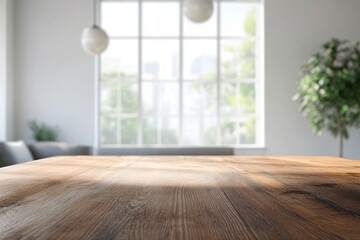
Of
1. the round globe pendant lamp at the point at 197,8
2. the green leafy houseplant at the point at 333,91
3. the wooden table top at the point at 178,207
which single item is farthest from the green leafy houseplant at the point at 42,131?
the wooden table top at the point at 178,207

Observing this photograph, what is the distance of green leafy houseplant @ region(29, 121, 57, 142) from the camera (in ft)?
22.6

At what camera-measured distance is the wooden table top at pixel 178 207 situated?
2.04ft

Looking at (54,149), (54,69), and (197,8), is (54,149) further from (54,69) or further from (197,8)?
(54,69)

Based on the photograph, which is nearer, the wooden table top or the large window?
the wooden table top

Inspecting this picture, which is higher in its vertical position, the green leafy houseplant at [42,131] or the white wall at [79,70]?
the white wall at [79,70]

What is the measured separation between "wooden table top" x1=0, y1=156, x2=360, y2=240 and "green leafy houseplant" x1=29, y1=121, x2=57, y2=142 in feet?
18.9

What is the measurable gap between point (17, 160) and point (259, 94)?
4.44m

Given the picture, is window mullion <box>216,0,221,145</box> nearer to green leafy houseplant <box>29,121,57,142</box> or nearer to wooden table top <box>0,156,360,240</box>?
green leafy houseplant <box>29,121,57,142</box>

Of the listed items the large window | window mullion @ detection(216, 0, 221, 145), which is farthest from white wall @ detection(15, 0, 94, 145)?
window mullion @ detection(216, 0, 221, 145)

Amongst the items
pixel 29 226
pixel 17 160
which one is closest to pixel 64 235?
pixel 29 226

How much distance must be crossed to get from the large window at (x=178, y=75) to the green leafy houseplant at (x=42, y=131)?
84 cm

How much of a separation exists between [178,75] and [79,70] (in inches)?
62.6

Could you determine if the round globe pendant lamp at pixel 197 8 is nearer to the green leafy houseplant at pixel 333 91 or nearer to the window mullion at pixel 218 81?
the green leafy houseplant at pixel 333 91

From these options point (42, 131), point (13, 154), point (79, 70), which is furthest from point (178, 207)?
point (79, 70)
